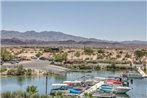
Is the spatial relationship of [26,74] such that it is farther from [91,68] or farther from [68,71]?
[91,68]

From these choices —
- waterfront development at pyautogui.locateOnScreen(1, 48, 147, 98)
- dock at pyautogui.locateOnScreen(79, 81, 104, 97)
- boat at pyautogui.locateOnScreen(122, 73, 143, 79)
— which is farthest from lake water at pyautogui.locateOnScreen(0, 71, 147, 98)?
dock at pyautogui.locateOnScreen(79, 81, 104, 97)

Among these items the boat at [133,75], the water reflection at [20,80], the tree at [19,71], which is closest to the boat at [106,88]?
the water reflection at [20,80]

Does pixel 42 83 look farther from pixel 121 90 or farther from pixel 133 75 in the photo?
pixel 133 75

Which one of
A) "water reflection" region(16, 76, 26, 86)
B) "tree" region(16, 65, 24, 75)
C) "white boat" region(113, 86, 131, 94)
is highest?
"tree" region(16, 65, 24, 75)

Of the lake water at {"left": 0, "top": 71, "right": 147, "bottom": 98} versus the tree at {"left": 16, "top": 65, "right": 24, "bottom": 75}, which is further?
the tree at {"left": 16, "top": 65, "right": 24, "bottom": 75}

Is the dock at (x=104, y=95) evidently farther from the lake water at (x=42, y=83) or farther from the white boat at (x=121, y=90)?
the white boat at (x=121, y=90)

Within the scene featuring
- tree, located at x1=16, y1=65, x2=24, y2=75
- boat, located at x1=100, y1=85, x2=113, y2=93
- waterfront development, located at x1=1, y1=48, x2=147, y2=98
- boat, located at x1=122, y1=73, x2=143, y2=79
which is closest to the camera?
waterfront development, located at x1=1, y1=48, x2=147, y2=98

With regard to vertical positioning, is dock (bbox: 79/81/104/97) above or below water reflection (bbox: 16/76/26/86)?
below

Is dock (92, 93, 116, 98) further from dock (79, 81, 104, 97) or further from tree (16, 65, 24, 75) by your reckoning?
tree (16, 65, 24, 75)

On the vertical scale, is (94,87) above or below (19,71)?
below

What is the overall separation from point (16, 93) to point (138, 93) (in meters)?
12.4

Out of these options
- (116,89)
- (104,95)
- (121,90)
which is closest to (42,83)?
(116,89)

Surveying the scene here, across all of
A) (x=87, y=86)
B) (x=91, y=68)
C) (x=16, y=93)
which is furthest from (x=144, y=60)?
(x=16, y=93)

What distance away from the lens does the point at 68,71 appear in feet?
157
